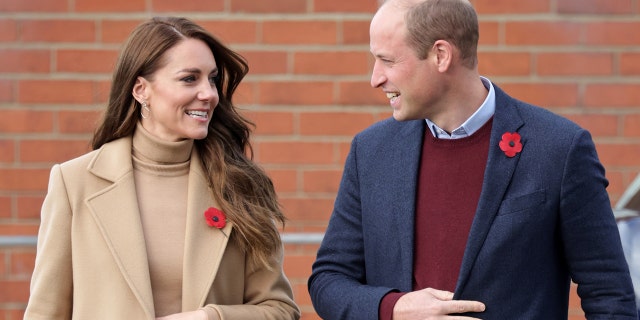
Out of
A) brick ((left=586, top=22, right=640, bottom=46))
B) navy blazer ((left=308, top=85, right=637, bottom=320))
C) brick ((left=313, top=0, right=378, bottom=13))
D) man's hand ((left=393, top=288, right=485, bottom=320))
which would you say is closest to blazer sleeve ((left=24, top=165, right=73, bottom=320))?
navy blazer ((left=308, top=85, right=637, bottom=320))

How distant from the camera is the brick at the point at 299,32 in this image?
19.8 feet

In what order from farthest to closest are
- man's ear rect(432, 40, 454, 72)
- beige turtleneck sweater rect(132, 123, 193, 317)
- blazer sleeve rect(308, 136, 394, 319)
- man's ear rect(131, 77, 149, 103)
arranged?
man's ear rect(131, 77, 149, 103) < beige turtleneck sweater rect(132, 123, 193, 317) < blazer sleeve rect(308, 136, 394, 319) < man's ear rect(432, 40, 454, 72)

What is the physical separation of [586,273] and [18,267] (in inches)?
124

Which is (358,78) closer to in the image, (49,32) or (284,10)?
(284,10)

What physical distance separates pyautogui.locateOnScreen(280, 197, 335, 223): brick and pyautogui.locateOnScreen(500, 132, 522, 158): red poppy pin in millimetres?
2379

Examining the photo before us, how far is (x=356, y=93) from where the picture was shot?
604 cm

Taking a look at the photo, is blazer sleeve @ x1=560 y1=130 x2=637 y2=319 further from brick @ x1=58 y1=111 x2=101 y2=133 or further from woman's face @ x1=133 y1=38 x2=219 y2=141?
brick @ x1=58 y1=111 x2=101 y2=133

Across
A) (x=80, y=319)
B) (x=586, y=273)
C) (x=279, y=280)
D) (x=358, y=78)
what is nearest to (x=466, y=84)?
(x=586, y=273)

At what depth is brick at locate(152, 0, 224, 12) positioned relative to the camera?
603 centimetres

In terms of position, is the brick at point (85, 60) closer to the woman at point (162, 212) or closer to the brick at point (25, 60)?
the brick at point (25, 60)

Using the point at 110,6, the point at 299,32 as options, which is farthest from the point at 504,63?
the point at 110,6

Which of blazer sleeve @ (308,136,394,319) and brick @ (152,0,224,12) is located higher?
brick @ (152,0,224,12)

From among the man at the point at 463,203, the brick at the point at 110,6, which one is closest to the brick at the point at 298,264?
the brick at the point at 110,6

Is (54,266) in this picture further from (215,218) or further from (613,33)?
(613,33)
